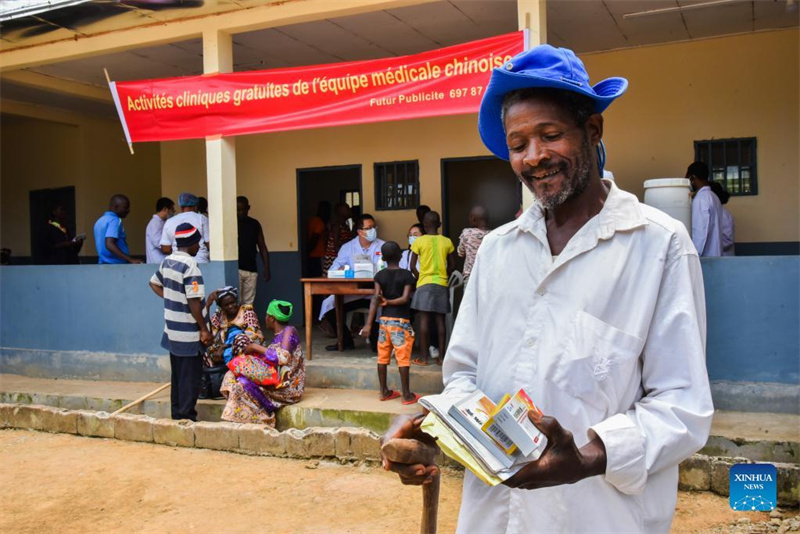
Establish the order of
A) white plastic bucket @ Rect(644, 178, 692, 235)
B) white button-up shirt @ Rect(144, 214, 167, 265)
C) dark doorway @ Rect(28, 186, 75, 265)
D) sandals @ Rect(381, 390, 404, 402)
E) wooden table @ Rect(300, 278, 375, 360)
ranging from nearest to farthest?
white plastic bucket @ Rect(644, 178, 692, 235)
sandals @ Rect(381, 390, 404, 402)
wooden table @ Rect(300, 278, 375, 360)
white button-up shirt @ Rect(144, 214, 167, 265)
dark doorway @ Rect(28, 186, 75, 265)

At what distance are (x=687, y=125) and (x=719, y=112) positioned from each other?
→ 1.16 ft

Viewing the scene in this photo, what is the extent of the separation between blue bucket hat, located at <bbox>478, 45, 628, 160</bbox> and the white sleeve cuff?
690 mm

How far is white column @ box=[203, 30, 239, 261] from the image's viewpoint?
294 inches

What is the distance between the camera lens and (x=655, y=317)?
1491 millimetres

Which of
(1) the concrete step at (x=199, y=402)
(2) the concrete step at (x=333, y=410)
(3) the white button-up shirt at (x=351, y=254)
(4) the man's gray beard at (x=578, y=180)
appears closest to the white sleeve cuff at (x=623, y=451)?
(4) the man's gray beard at (x=578, y=180)

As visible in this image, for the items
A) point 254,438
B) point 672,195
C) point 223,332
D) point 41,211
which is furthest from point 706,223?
point 41,211

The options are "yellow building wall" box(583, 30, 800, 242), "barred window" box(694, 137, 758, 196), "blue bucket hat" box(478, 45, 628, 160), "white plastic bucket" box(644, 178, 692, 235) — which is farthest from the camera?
"barred window" box(694, 137, 758, 196)

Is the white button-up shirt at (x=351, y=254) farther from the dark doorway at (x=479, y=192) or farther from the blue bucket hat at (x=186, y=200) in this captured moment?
the dark doorway at (x=479, y=192)

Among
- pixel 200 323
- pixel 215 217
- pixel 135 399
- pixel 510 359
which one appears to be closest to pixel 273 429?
pixel 200 323

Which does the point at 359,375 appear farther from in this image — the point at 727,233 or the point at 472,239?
the point at 727,233

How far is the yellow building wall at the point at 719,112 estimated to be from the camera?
7.88 m

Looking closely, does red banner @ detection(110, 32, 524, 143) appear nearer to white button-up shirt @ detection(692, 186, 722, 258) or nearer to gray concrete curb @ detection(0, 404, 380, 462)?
white button-up shirt @ detection(692, 186, 722, 258)

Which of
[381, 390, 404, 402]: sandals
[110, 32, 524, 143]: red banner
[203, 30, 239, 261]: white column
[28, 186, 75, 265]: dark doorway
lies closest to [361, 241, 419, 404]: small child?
[381, 390, 404, 402]: sandals

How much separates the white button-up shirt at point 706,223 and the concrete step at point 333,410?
74.5 inches
